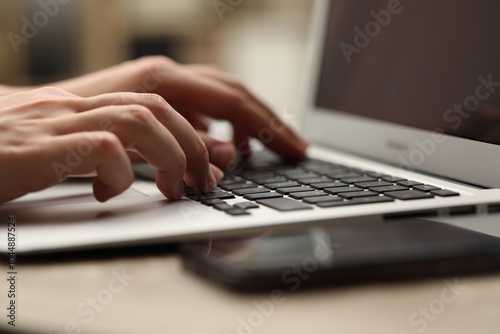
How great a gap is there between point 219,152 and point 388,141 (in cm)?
21

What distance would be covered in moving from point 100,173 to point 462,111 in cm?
37

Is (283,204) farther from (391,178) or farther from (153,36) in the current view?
(153,36)

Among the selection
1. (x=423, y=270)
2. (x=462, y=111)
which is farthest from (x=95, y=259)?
(x=462, y=111)

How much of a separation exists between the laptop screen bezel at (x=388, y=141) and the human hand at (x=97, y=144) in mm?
257

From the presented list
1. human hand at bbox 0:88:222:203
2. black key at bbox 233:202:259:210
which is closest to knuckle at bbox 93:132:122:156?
human hand at bbox 0:88:222:203

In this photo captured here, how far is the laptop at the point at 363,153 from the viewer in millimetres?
521

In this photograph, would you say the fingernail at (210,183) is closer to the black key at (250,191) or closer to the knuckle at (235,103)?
the black key at (250,191)

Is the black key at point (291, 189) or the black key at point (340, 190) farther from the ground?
the black key at point (340, 190)

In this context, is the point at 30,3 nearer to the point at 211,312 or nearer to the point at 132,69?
the point at 132,69

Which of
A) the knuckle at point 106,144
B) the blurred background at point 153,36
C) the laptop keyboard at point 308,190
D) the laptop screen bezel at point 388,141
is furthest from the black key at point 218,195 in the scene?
the blurred background at point 153,36

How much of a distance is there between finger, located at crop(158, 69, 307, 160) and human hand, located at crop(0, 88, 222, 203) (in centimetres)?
24

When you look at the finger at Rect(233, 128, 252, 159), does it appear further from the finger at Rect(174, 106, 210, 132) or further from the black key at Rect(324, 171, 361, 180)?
the black key at Rect(324, 171, 361, 180)

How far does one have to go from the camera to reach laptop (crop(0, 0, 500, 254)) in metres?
0.52

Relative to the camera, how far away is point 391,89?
2.85 feet
